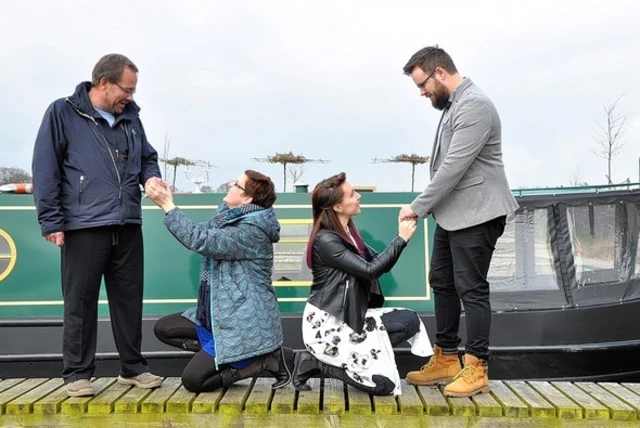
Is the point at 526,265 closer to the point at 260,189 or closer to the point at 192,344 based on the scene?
the point at 260,189

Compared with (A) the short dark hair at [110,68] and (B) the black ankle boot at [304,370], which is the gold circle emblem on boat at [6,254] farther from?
(B) the black ankle boot at [304,370]

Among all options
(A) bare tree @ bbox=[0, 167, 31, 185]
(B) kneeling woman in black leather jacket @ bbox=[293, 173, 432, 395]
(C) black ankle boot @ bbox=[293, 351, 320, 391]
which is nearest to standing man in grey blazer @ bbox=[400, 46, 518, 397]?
(B) kneeling woman in black leather jacket @ bbox=[293, 173, 432, 395]

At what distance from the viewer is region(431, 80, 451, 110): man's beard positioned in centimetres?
287

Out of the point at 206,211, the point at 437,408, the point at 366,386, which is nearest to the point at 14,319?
the point at 206,211

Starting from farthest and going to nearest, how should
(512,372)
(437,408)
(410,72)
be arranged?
(512,372) → (410,72) → (437,408)

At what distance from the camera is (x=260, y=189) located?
2926 millimetres

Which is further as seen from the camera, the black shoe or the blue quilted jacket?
the black shoe

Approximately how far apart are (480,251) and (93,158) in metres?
1.83

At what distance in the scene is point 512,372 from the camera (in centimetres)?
378

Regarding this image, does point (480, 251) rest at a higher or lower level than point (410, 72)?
lower

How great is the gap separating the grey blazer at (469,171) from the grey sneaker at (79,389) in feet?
5.62

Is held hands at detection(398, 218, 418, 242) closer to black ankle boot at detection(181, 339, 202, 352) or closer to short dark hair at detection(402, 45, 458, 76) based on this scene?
short dark hair at detection(402, 45, 458, 76)

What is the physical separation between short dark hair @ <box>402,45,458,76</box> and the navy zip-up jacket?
4.77 ft

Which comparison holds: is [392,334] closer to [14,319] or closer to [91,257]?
[91,257]
